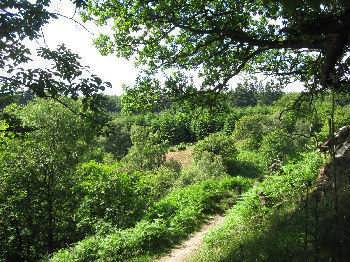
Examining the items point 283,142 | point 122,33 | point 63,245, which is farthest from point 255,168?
point 122,33

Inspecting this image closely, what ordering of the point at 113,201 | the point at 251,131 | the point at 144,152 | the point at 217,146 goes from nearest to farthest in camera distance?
the point at 113,201
the point at 217,146
the point at 144,152
the point at 251,131

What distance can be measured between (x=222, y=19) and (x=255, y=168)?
4781 centimetres

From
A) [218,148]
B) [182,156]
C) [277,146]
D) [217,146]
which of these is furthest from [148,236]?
[182,156]

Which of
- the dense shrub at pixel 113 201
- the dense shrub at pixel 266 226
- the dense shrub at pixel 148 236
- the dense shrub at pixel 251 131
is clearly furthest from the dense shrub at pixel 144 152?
the dense shrub at pixel 266 226

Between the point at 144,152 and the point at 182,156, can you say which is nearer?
the point at 144,152

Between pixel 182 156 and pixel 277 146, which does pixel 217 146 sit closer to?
pixel 277 146

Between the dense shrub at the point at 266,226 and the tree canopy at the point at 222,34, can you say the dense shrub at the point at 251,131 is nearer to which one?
the dense shrub at the point at 266,226

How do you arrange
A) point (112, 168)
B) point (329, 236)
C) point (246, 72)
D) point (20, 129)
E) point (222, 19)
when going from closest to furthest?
point (329, 236) < point (20, 129) < point (222, 19) < point (246, 72) < point (112, 168)

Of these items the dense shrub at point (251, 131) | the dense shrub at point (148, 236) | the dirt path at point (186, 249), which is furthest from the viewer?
the dense shrub at point (251, 131)

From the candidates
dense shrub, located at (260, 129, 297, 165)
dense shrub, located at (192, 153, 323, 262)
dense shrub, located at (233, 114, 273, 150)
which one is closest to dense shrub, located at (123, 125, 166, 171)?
dense shrub, located at (260, 129, 297, 165)

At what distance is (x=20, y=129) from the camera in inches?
290

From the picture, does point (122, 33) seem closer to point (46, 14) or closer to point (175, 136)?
point (46, 14)

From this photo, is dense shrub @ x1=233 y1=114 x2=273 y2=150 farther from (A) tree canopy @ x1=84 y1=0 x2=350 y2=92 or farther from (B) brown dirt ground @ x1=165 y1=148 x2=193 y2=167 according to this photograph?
(A) tree canopy @ x1=84 y1=0 x2=350 y2=92

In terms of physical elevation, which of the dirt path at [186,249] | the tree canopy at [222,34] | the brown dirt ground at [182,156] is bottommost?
the brown dirt ground at [182,156]
